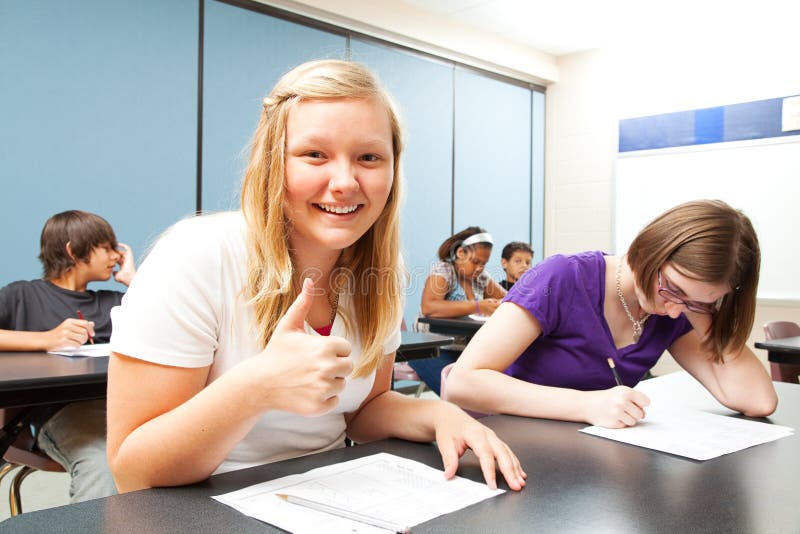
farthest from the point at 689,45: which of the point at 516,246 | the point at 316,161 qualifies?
the point at 316,161

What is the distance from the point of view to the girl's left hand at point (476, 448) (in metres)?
0.88

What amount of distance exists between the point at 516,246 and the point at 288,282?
4425 millimetres

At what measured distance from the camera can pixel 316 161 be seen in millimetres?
951

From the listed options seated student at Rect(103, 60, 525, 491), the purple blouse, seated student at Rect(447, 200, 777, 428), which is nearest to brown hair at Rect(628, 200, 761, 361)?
seated student at Rect(447, 200, 777, 428)

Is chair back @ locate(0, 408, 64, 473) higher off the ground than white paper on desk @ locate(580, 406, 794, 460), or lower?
lower

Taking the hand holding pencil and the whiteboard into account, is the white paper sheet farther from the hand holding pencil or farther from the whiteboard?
the whiteboard

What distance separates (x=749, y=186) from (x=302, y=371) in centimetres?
512

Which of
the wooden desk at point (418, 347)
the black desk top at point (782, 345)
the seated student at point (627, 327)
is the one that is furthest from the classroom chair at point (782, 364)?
the seated student at point (627, 327)

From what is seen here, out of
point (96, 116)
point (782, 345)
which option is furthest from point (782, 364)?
point (96, 116)

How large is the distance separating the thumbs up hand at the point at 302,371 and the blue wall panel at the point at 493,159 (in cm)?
460

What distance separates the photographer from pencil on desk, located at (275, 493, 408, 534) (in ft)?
2.35

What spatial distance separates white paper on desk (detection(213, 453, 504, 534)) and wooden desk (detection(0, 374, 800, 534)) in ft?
0.07

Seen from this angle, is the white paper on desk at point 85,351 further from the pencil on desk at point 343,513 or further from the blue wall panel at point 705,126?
the blue wall panel at point 705,126

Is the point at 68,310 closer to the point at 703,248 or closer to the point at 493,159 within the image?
the point at 703,248
